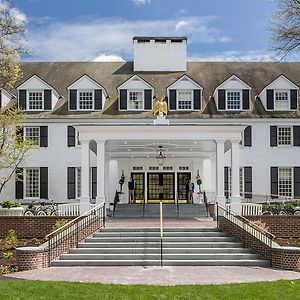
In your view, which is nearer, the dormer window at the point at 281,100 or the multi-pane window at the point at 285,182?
the multi-pane window at the point at 285,182

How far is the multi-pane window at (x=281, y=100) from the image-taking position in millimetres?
34594

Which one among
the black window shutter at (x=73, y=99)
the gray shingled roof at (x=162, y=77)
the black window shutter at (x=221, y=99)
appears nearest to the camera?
the gray shingled roof at (x=162, y=77)

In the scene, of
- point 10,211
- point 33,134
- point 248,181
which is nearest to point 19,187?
point 33,134

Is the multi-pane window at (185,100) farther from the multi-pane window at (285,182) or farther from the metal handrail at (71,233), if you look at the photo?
the metal handrail at (71,233)

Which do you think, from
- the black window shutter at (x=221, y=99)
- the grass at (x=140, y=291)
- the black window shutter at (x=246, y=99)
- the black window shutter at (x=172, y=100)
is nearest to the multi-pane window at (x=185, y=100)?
the black window shutter at (x=172, y=100)

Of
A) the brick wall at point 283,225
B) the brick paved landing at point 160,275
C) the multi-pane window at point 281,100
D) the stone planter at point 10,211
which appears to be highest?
the multi-pane window at point 281,100

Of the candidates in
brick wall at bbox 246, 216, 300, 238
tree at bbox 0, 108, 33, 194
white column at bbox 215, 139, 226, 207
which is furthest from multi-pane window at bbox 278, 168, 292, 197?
tree at bbox 0, 108, 33, 194

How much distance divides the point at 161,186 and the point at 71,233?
56.2 ft

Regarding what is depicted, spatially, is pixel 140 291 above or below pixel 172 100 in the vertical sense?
below

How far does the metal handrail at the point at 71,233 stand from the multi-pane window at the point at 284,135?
56.2ft

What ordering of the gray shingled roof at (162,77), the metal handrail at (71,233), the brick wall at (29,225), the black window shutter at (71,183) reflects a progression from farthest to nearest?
the gray shingled roof at (162,77), the black window shutter at (71,183), the brick wall at (29,225), the metal handrail at (71,233)

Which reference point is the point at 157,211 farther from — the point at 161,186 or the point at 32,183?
the point at 32,183

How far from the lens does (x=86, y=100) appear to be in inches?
1362

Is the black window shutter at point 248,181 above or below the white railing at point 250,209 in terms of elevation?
above
